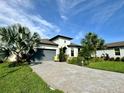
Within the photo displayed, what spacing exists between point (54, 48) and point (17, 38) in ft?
36.8

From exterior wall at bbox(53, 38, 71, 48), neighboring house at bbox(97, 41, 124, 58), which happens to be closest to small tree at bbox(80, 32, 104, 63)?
neighboring house at bbox(97, 41, 124, 58)

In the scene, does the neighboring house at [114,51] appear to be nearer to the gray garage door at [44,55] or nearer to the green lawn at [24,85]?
the gray garage door at [44,55]

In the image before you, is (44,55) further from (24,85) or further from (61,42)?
(24,85)

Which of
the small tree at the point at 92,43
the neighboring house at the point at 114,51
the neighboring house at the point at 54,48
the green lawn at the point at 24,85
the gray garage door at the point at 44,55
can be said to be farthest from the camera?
the small tree at the point at 92,43

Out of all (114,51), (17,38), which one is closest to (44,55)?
(17,38)

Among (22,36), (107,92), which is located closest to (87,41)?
(22,36)

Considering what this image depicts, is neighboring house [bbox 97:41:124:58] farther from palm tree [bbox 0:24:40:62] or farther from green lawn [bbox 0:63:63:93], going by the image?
green lawn [bbox 0:63:63:93]

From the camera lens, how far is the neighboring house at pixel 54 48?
27.3 metres

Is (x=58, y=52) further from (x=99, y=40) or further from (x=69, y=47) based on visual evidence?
(x=99, y=40)

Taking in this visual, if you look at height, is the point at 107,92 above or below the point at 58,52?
below

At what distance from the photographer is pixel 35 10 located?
18.9m

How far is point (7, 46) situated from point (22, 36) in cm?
271

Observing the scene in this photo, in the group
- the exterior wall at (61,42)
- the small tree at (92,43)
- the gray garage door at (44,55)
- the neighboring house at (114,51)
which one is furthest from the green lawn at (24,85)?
the neighboring house at (114,51)

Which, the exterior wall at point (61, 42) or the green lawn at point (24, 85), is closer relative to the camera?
Answer: the green lawn at point (24, 85)
